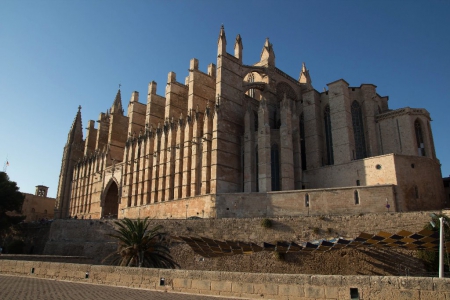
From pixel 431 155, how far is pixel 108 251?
24603 millimetres

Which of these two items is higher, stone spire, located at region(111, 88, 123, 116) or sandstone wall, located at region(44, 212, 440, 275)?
stone spire, located at region(111, 88, 123, 116)

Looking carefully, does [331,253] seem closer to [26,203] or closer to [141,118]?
[141,118]

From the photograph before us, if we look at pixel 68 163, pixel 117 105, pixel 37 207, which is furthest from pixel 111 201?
pixel 37 207

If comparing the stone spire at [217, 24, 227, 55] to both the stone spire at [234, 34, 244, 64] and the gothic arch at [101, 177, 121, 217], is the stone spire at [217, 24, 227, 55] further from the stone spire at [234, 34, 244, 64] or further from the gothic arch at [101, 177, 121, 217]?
the gothic arch at [101, 177, 121, 217]

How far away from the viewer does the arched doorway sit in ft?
140

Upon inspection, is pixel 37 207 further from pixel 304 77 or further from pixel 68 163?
pixel 304 77

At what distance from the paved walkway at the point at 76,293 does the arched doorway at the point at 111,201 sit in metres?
32.4

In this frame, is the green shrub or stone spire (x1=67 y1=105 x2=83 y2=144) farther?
stone spire (x1=67 y1=105 x2=83 y2=144)

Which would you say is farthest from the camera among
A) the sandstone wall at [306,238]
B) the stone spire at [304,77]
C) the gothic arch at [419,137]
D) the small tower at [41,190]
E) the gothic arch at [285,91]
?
the small tower at [41,190]

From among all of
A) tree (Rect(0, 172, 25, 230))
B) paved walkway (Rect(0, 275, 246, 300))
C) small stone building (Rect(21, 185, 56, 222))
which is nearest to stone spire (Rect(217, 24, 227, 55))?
paved walkway (Rect(0, 275, 246, 300))

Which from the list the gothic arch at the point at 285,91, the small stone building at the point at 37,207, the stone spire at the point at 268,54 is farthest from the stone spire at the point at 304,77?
the small stone building at the point at 37,207

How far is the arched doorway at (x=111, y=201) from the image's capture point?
42.6 meters

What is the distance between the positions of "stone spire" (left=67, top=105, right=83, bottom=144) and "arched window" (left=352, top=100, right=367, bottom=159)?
125 feet

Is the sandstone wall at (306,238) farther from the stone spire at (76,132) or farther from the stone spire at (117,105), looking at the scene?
the stone spire at (76,132)
